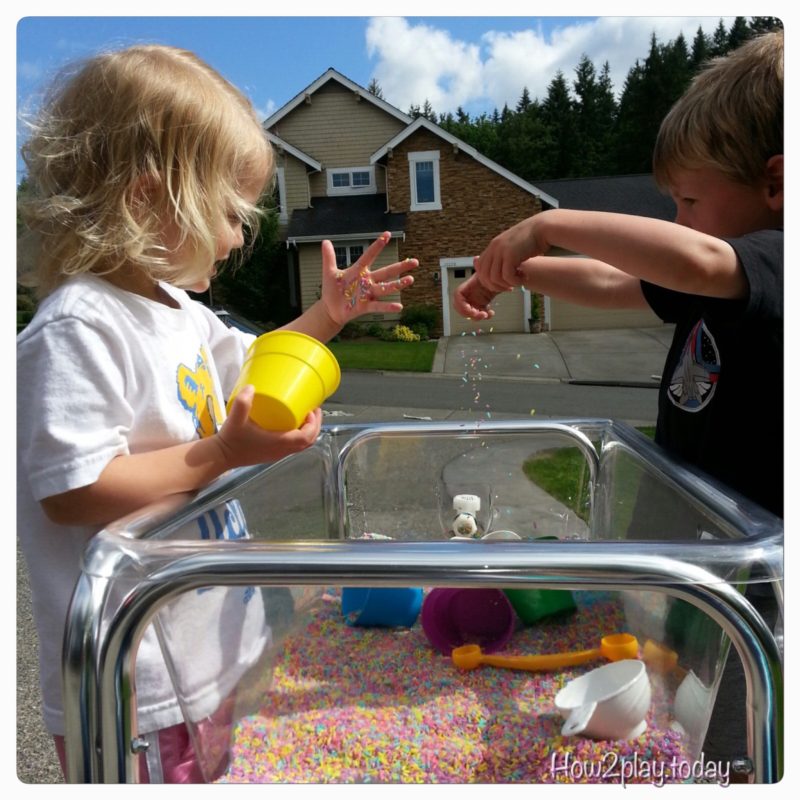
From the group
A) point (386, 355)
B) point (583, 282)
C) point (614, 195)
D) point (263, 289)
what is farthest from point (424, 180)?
point (583, 282)

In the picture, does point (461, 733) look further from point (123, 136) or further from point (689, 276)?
point (123, 136)

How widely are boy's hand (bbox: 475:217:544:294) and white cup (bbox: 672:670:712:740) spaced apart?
1.38 feet

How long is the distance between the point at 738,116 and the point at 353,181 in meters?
14.0

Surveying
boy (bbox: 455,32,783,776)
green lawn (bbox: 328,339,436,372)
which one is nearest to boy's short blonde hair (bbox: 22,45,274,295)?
boy (bbox: 455,32,783,776)

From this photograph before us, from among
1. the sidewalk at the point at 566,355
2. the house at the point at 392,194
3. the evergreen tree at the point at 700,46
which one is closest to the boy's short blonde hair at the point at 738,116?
the sidewalk at the point at 566,355

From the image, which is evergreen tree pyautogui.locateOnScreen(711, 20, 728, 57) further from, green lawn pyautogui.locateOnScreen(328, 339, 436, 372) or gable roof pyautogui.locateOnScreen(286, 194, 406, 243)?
gable roof pyautogui.locateOnScreen(286, 194, 406, 243)

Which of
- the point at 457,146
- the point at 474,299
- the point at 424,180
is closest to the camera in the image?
the point at 474,299

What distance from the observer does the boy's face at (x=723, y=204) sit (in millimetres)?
812

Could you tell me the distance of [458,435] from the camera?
1062 millimetres

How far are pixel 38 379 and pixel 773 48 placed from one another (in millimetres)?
814

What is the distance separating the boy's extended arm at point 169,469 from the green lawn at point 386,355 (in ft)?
24.2

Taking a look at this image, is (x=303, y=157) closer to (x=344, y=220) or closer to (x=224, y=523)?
(x=344, y=220)

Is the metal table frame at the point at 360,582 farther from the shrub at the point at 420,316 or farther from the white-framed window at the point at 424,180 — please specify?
the white-framed window at the point at 424,180

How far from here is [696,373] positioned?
2.77 feet
